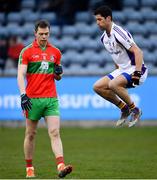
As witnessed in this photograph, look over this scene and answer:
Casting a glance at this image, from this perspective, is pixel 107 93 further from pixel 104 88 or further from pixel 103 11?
pixel 103 11

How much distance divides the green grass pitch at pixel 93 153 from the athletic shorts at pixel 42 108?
39.8 inches

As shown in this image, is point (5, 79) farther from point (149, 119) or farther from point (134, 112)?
Result: point (134, 112)

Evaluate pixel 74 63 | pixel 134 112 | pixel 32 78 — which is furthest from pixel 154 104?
pixel 32 78

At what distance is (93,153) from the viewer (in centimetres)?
1588

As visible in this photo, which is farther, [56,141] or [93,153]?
[93,153]

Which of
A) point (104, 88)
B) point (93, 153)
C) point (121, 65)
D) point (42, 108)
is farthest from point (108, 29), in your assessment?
point (93, 153)

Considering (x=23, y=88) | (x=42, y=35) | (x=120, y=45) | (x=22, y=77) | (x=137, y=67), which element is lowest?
(x=23, y=88)

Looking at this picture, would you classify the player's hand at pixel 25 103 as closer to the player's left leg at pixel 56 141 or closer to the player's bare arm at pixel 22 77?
the player's bare arm at pixel 22 77

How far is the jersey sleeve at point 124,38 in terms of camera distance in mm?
12748

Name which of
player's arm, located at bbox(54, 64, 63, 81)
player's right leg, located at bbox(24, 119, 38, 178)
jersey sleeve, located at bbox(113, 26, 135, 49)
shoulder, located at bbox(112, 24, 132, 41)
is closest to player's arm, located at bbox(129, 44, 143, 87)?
jersey sleeve, located at bbox(113, 26, 135, 49)

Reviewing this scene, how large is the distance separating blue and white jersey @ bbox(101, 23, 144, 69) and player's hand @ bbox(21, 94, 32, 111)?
7.13 ft

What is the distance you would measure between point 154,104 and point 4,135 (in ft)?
15.1

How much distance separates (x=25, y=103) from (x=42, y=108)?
0.39m

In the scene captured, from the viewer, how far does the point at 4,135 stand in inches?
770
